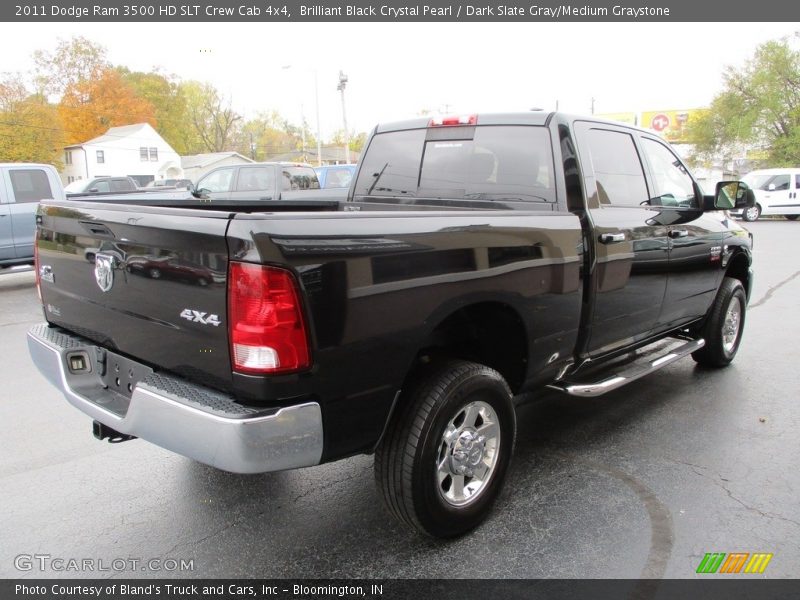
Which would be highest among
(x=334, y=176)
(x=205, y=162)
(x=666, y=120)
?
(x=666, y=120)

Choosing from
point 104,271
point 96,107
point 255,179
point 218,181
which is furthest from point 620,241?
point 96,107

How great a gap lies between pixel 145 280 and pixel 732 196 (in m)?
4.21

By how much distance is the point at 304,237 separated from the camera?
218 cm

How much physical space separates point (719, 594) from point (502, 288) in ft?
5.22

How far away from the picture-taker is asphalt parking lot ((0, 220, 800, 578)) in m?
2.76

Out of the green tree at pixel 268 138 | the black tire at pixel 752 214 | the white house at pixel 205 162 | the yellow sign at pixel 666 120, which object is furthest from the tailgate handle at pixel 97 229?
the green tree at pixel 268 138

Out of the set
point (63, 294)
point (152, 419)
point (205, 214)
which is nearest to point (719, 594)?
point (152, 419)

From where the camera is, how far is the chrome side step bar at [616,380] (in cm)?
351

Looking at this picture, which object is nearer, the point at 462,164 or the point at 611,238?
the point at 611,238

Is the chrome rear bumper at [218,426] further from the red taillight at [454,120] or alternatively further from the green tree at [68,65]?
the green tree at [68,65]

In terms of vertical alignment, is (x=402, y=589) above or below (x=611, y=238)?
below

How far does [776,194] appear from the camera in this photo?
23.2 meters

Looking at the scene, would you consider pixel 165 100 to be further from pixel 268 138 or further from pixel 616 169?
pixel 616 169

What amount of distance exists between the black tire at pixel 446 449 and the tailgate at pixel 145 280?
829 millimetres
